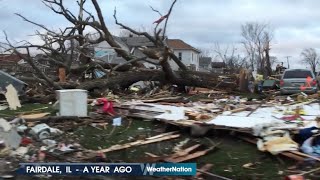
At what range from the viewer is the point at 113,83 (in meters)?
17.0

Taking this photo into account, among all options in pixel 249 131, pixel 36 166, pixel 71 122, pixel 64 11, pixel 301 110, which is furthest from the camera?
pixel 64 11

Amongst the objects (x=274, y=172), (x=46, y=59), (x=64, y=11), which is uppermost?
(x=64, y=11)

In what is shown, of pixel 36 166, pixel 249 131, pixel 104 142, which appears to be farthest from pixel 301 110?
pixel 36 166

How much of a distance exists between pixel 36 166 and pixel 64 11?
49.0 feet

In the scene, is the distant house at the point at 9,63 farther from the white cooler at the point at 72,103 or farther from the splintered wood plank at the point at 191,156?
the splintered wood plank at the point at 191,156

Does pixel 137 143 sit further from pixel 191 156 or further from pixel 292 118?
pixel 292 118

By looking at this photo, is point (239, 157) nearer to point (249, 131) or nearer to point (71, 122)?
point (249, 131)

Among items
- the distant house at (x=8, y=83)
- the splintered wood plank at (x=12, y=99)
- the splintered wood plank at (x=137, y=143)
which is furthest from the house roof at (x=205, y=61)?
the splintered wood plank at (x=137, y=143)

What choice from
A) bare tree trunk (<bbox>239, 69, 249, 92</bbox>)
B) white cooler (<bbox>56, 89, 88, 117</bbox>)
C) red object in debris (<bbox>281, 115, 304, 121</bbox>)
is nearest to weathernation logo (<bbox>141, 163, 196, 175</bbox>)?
red object in debris (<bbox>281, 115, 304, 121</bbox>)

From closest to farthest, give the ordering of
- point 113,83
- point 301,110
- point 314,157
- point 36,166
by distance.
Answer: point 36,166 → point 314,157 → point 301,110 → point 113,83

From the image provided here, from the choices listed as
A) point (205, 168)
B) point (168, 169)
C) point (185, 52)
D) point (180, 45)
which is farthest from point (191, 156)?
point (180, 45)

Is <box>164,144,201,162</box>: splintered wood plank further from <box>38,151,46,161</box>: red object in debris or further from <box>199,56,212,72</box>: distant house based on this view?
<box>199,56,212,72</box>: distant house

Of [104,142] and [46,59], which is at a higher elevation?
[46,59]

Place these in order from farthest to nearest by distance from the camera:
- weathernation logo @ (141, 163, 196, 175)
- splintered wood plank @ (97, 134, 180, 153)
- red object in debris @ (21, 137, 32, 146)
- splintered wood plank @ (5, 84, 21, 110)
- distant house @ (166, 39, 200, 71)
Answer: distant house @ (166, 39, 200, 71), splintered wood plank @ (5, 84, 21, 110), red object in debris @ (21, 137, 32, 146), splintered wood plank @ (97, 134, 180, 153), weathernation logo @ (141, 163, 196, 175)
